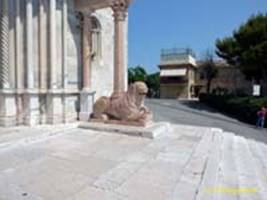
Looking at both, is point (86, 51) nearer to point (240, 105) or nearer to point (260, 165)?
point (260, 165)

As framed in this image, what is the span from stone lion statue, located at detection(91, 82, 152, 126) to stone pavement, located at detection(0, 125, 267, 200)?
0.88 m

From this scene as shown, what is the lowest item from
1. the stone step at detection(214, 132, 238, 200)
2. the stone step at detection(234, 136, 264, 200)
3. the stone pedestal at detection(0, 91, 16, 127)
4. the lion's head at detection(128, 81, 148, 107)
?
the stone step at detection(234, 136, 264, 200)

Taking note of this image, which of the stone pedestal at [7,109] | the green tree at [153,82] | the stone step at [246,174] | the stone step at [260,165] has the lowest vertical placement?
the stone step at [260,165]

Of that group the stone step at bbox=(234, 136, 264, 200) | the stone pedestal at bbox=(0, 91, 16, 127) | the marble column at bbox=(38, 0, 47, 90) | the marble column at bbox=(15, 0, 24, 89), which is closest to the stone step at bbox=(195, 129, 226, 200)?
the stone step at bbox=(234, 136, 264, 200)

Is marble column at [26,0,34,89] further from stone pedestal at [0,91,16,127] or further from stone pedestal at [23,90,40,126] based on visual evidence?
stone pedestal at [0,91,16,127]

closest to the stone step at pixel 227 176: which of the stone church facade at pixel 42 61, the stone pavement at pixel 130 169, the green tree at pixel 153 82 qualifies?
the stone pavement at pixel 130 169

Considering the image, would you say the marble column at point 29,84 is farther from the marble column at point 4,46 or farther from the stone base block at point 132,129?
the stone base block at point 132,129

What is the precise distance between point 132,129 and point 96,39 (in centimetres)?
416

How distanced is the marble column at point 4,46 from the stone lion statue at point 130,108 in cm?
250

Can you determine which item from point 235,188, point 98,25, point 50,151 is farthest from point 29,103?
point 235,188

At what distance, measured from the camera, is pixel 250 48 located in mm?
21969

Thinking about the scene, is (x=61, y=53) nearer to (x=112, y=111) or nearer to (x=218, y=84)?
(x=112, y=111)

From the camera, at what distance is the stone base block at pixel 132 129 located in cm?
674

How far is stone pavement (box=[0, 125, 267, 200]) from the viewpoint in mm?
3516
